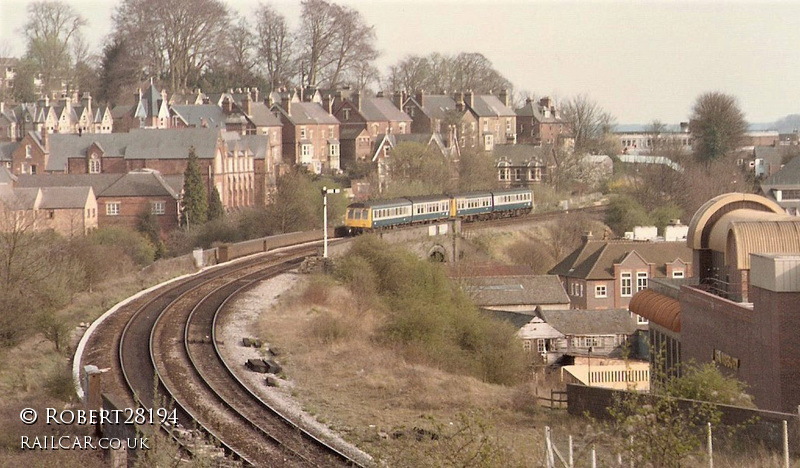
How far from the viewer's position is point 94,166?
71312mm

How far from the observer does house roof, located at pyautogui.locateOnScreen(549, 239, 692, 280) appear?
50.8m

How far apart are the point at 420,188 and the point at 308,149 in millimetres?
20161

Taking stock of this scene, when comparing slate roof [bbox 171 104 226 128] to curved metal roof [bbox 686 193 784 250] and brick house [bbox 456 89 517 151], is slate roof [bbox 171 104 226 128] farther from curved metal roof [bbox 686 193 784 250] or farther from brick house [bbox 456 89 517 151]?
curved metal roof [bbox 686 193 784 250]

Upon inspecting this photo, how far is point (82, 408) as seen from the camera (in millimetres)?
20484

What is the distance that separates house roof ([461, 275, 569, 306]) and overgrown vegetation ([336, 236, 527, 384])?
324 inches

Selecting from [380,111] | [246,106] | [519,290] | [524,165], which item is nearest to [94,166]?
[246,106]

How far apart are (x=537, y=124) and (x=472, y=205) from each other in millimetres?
41825

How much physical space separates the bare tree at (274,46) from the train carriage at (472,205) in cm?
4542

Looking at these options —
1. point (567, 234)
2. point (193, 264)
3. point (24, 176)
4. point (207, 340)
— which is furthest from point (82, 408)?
point (24, 176)

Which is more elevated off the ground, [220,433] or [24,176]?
[24,176]

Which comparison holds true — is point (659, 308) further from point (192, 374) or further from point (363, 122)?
point (363, 122)

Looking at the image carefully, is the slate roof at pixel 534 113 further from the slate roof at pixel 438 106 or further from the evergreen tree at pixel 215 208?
the evergreen tree at pixel 215 208

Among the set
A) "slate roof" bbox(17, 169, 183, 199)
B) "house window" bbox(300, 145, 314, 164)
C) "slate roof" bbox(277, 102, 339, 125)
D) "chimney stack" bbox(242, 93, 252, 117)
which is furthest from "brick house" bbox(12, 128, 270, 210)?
"slate roof" bbox(277, 102, 339, 125)

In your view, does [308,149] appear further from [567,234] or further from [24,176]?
[567,234]
